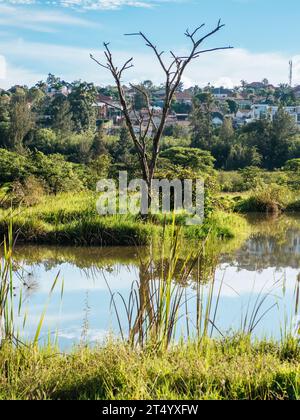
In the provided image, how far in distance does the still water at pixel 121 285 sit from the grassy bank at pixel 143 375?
0.80 ft

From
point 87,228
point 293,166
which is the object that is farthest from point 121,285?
point 293,166

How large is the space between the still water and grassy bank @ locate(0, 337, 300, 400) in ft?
0.80

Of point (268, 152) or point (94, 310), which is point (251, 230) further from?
point (268, 152)

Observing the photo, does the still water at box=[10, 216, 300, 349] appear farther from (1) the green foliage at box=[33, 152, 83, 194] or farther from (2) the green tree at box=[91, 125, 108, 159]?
(2) the green tree at box=[91, 125, 108, 159]

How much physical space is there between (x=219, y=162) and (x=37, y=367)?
2099 cm

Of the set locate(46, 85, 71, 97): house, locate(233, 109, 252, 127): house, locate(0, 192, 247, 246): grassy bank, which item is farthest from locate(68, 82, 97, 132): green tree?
locate(0, 192, 247, 246): grassy bank

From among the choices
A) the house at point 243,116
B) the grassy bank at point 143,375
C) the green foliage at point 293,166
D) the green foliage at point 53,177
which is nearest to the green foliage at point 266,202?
the green foliage at point 53,177

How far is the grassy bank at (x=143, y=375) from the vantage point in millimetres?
2758

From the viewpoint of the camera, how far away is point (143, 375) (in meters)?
2.86

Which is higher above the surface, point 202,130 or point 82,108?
point 82,108

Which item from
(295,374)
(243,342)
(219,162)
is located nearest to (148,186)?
(243,342)

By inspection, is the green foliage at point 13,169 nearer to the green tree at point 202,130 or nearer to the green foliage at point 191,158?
the green foliage at point 191,158

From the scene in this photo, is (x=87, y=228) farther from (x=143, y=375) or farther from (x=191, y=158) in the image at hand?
(x=191, y=158)

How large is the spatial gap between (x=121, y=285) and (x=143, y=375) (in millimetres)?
3147
